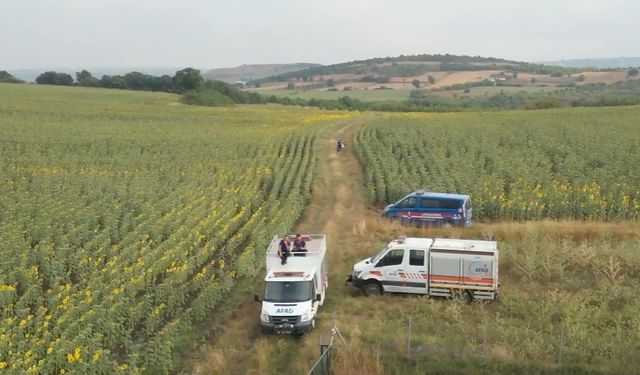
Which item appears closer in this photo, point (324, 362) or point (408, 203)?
point (324, 362)

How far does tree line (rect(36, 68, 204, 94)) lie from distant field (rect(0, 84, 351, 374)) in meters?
64.6

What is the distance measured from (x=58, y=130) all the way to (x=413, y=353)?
47.6 meters

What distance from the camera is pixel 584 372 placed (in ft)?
47.6

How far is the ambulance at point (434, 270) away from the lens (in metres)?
19.1

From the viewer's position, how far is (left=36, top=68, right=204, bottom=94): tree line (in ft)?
393

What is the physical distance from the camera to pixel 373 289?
2045 centimetres

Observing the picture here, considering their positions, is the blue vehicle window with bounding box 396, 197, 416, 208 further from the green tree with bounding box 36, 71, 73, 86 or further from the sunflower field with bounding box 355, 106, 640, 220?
the green tree with bounding box 36, 71, 73, 86

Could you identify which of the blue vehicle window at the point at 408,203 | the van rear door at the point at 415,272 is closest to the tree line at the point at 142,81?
the blue vehicle window at the point at 408,203

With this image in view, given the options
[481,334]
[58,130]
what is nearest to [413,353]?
[481,334]

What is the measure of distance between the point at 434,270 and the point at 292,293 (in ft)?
15.8

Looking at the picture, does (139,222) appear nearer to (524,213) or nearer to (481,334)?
(481,334)

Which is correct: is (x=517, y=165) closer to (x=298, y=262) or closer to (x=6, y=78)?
(x=298, y=262)

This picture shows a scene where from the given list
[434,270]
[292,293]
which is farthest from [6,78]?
[434,270]

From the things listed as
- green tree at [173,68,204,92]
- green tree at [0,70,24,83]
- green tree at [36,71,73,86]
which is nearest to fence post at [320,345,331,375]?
green tree at [173,68,204,92]
